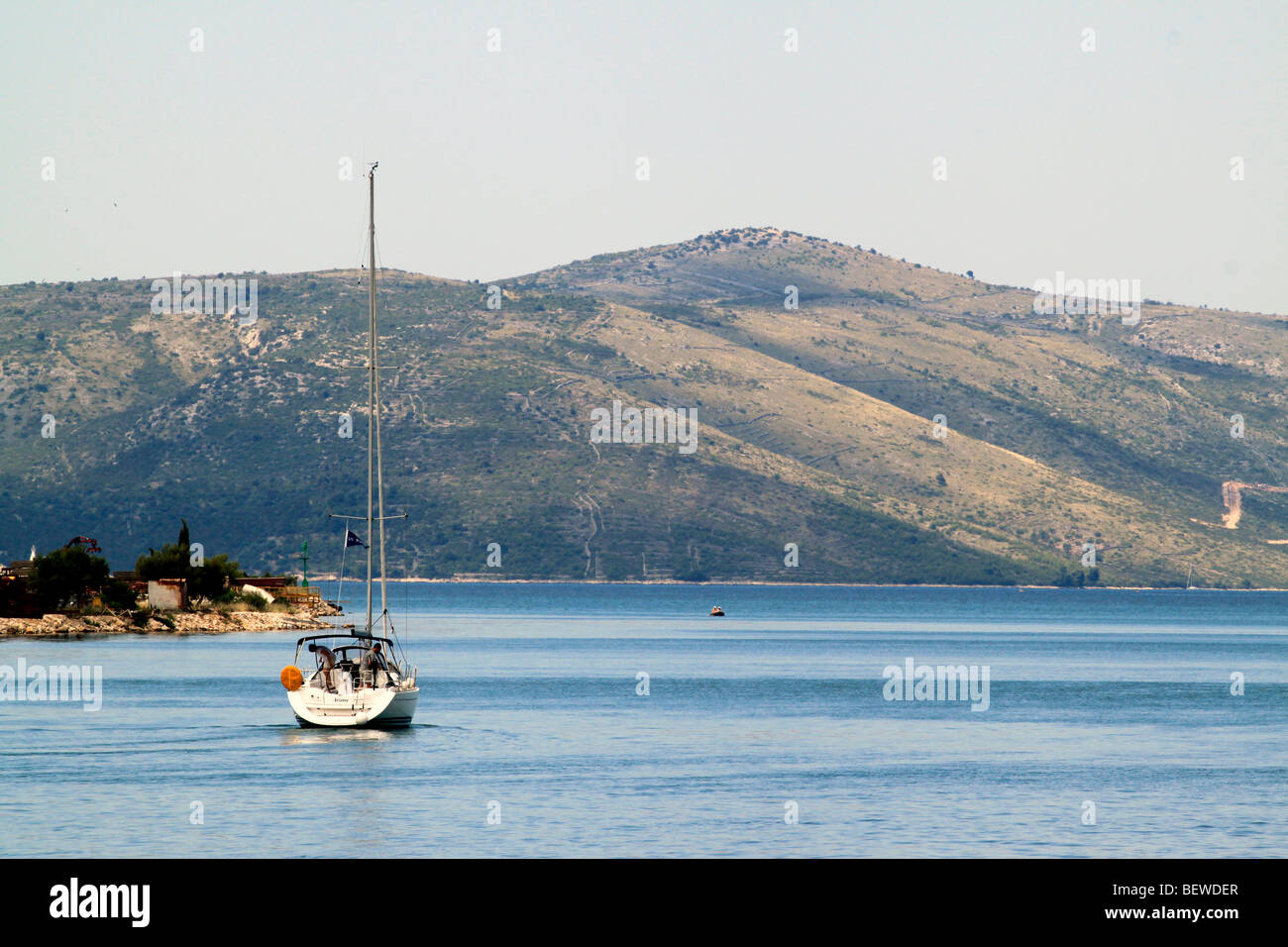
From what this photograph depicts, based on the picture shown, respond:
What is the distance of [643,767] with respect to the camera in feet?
165

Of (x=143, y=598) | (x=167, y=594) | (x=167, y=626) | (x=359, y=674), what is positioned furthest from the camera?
(x=143, y=598)

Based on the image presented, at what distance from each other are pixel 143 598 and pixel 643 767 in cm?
8848

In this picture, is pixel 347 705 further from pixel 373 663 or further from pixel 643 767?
pixel 643 767

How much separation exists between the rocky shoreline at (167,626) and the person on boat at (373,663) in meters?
62.2

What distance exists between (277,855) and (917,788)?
19648 millimetres

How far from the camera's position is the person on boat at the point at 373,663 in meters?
55.8

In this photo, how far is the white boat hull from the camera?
55.3 meters

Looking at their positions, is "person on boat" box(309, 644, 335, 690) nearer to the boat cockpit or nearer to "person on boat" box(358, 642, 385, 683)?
the boat cockpit

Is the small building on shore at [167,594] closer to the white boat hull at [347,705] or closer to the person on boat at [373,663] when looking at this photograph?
the white boat hull at [347,705]

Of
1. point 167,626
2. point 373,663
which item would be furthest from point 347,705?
point 167,626

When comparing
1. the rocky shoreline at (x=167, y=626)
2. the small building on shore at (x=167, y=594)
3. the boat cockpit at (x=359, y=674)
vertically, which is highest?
the boat cockpit at (x=359, y=674)

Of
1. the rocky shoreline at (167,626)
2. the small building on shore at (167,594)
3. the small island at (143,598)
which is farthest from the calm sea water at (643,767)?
the small building on shore at (167,594)
